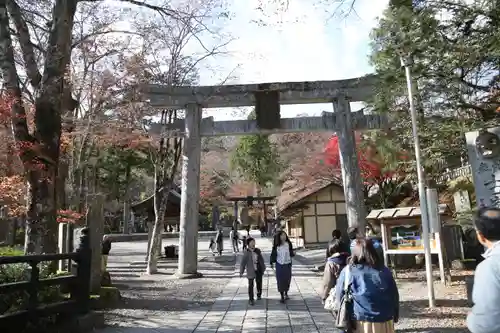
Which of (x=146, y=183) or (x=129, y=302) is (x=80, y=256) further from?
(x=146, y=183)

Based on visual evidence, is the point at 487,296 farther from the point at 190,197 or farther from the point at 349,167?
the point at 190,197

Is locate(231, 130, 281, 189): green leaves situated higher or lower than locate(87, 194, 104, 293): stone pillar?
higher

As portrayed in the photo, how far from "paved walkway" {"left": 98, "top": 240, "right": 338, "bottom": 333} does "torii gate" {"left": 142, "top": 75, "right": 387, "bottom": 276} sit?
139 inches

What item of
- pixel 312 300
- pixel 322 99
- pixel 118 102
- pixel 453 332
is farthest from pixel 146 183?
pixel 453 332

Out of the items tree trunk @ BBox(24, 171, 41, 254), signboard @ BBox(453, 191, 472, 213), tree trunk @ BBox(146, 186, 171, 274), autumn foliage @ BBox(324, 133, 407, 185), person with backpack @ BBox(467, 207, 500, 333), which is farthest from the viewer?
autumn foliage @ BBox(324, 133, 407, 185)

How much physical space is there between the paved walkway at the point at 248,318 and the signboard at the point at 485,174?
308cm

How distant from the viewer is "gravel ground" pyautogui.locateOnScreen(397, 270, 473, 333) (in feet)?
20.7

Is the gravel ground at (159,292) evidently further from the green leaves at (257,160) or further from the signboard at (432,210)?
the green leaves at (257,160)

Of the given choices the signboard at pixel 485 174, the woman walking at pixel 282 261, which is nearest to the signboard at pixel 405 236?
the woman walking at pixel 282 261

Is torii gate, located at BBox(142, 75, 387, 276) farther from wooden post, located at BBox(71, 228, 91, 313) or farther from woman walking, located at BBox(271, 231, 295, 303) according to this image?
wooden post, located at BBox(71, 228, 91, 313)

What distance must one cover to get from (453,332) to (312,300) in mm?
3376

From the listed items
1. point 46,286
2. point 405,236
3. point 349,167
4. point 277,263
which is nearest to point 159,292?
point 277,263

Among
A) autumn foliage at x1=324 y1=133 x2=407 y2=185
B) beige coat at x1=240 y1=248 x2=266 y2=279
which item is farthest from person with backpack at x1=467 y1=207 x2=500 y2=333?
autumn foliage at x1=324 y1=133 x2=407 y2=185

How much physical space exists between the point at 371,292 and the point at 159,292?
7.96m
